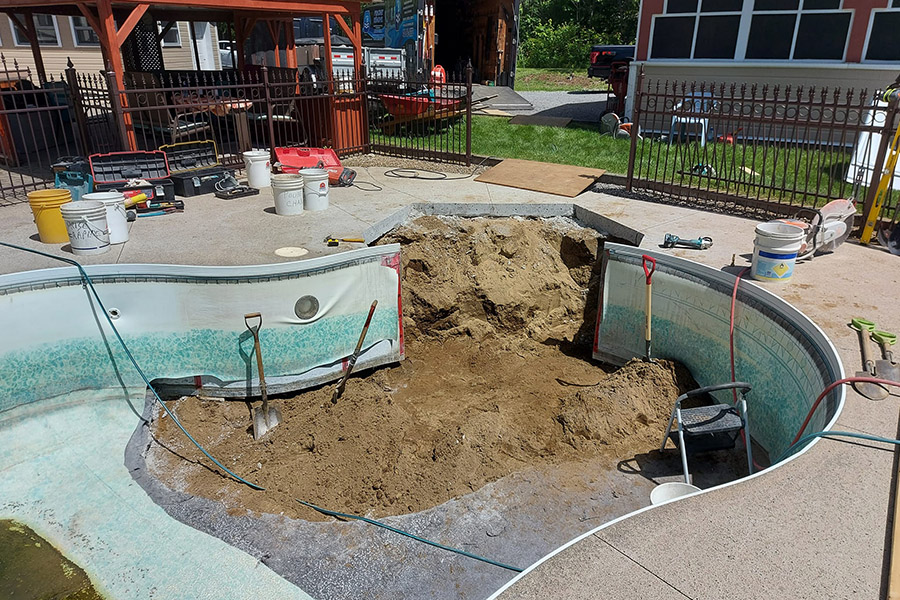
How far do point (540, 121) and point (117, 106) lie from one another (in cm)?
928

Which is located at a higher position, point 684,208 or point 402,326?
point 684,208

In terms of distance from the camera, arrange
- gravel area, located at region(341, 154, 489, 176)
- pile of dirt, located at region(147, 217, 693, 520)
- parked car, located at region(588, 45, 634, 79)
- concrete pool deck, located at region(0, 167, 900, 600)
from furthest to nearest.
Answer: parked car, located at region(588, 45, 634, 79), gravel area, located at region(341, 154, 489, 176), pile of dirt, located at region(147, 217, 693, 520), concrete pool deck, located at region(0, 167, 900, 600)

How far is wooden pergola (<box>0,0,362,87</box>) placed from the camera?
772 centimetres

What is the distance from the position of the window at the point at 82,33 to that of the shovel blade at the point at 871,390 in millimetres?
20172

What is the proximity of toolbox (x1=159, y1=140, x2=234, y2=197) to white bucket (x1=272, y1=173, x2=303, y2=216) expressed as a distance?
149 centimetres

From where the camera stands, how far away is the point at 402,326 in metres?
6.67

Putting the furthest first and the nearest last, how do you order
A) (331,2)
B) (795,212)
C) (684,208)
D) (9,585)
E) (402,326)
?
(331,2)
(684,208)
(795,212)
(402,326)
(9,585)

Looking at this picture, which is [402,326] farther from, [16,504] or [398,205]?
[16,504]

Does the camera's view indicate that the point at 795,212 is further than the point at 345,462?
Yes

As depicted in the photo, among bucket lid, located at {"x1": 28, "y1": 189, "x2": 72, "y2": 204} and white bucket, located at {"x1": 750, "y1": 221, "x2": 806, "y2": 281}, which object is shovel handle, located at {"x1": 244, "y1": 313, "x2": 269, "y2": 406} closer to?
bucket lid, located at {"x1": 28, "y1": 189, "x2": 72, "y2": 204}

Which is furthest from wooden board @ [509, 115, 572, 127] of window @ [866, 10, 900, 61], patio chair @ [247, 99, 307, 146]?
window @ [866, 10, 900, 61]

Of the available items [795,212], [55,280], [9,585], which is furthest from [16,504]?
[795,212]

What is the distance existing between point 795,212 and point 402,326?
489 cm

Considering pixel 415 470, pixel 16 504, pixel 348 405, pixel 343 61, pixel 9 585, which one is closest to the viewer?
pixel 9 585
